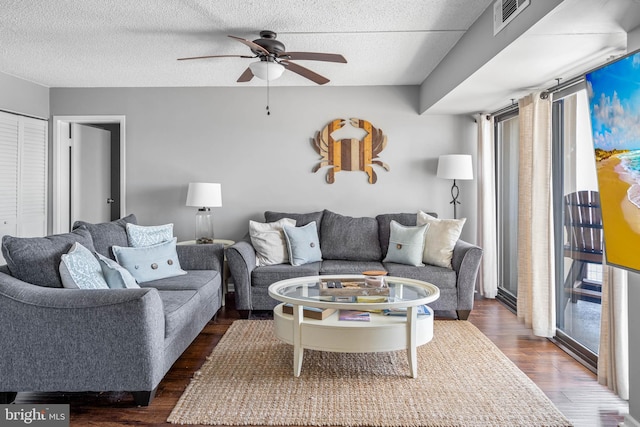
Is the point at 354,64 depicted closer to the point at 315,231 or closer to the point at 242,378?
the point at 315,231

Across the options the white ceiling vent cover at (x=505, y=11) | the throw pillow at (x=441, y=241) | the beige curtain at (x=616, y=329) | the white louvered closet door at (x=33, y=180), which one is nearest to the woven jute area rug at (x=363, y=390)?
the beige curtain at (x=616, y=329)

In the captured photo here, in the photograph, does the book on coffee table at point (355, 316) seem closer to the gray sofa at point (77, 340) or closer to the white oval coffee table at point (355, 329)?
the white oval coffee table at point (355, 329)

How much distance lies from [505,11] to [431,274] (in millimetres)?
2323

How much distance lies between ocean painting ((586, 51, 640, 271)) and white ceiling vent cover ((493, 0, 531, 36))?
0.60m

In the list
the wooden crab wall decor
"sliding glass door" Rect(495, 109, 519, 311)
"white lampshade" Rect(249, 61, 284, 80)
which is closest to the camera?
"white lampshade" Rect(249, 61, 284, 80)

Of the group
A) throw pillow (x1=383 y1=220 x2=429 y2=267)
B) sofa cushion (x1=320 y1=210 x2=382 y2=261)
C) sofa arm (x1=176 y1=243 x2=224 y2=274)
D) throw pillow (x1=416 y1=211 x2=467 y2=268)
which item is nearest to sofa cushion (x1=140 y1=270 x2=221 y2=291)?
sofa arm (x1=176 y1=243 x2=224 y2=274)

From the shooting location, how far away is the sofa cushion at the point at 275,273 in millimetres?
4367

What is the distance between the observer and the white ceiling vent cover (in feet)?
8.46

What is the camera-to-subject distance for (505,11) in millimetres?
2773

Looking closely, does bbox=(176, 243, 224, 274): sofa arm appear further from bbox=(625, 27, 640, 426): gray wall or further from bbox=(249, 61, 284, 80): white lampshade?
bbox=(625, 27, 640, 426): gray wall

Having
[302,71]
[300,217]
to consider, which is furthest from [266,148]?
[302,71]

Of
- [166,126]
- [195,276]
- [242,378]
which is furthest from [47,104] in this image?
[242,378]

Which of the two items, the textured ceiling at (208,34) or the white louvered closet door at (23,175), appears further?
the white louvered closet door at (23,175)

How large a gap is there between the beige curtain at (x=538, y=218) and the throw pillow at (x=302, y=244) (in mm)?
1902
